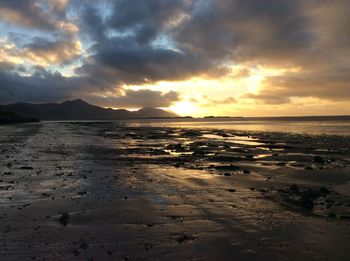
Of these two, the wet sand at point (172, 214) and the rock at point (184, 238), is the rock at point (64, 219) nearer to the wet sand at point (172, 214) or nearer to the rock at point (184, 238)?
the wet sand at point (172, 214)

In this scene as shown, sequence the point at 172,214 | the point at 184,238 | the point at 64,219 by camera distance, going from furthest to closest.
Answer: the point at 172,214
the point at 64,219
the point at 184,238

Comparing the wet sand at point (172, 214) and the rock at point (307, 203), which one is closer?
the wet sand at point (172, 214)

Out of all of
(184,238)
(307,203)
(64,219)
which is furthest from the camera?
(307,203)

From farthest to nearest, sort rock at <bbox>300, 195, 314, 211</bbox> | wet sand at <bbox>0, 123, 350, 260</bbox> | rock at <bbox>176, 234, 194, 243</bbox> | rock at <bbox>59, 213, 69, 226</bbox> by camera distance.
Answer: rock at <bbox>300, 195, 314, 211</bbox>, rock at <bbox>59, 213, 69, 226</bbox>, rock at <bbox>176, 234, 194, 243</bbox>, wet sand at <bbox>0, 123, 350, 260</bbox>

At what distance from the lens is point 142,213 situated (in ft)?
42.7

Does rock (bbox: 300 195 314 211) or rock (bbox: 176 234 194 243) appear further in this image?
rock (bbox: 300 195 314 211)

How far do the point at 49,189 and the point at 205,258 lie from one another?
10.4 m

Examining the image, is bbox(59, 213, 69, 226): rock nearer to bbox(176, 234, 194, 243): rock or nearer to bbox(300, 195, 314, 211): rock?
bbox(176, 234, 194, 243): rock

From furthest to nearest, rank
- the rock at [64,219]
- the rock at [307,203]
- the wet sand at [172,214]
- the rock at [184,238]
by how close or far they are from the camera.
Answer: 1. the rock at [307,203]
2. the rock at [64,219]
3. the rock at [184,238]
4. the wet sand at [172,214]

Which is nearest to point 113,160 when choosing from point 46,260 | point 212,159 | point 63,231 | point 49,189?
point 212,159

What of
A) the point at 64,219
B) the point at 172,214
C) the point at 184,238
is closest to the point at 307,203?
the point at 172,214

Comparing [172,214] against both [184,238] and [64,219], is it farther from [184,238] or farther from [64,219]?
[64,219]

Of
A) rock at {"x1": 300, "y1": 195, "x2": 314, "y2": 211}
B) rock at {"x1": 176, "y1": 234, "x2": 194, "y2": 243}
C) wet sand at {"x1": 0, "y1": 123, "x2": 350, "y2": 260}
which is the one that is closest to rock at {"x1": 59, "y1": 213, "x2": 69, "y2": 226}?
wet sand at {"x1": 0, "y1": 123, "x2": 350, "y2": 260}

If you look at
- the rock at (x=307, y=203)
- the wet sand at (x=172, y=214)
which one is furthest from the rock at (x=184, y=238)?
the rock at (x=307, y=203)
